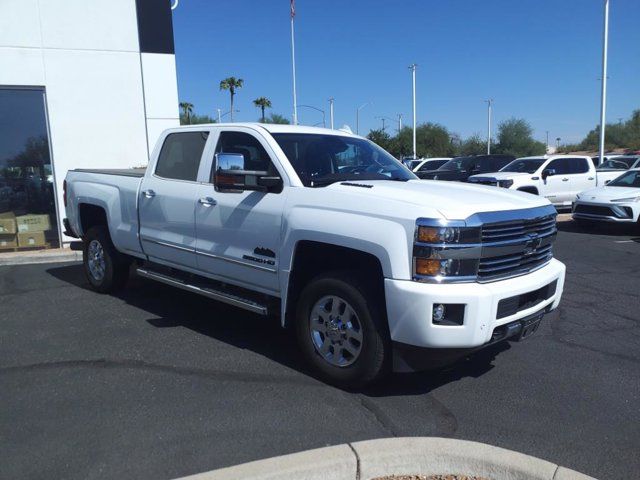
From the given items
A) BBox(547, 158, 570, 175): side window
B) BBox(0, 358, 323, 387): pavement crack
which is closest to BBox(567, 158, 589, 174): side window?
BBox(547, 158, 570, 175): side window


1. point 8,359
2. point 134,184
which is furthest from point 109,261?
point 8,359

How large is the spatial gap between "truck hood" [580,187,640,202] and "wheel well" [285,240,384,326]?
10.1 m

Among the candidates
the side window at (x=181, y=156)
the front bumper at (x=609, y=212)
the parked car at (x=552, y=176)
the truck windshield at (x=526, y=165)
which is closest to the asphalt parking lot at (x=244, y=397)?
the side window at (x=181, y=156)

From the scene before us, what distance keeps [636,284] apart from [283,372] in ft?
18.1

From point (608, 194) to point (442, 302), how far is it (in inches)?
418

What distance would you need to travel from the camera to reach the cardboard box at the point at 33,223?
10656mm

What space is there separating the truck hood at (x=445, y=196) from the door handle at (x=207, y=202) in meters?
1.29

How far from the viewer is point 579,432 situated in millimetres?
3523

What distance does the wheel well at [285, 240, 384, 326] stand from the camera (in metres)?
3.94

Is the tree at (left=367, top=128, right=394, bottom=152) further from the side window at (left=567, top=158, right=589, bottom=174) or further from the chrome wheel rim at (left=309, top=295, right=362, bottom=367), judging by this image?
the chrome wheel rim at (left=309, top=295, right=362, bottom=367)

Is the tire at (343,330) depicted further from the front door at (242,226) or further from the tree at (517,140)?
the tree at (517,140)

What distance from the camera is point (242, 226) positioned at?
4.73 m

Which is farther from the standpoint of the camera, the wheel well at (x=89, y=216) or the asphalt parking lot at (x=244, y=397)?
the wheel well at (x=89, y=216)

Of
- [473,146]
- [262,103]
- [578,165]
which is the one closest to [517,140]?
[473,146]
